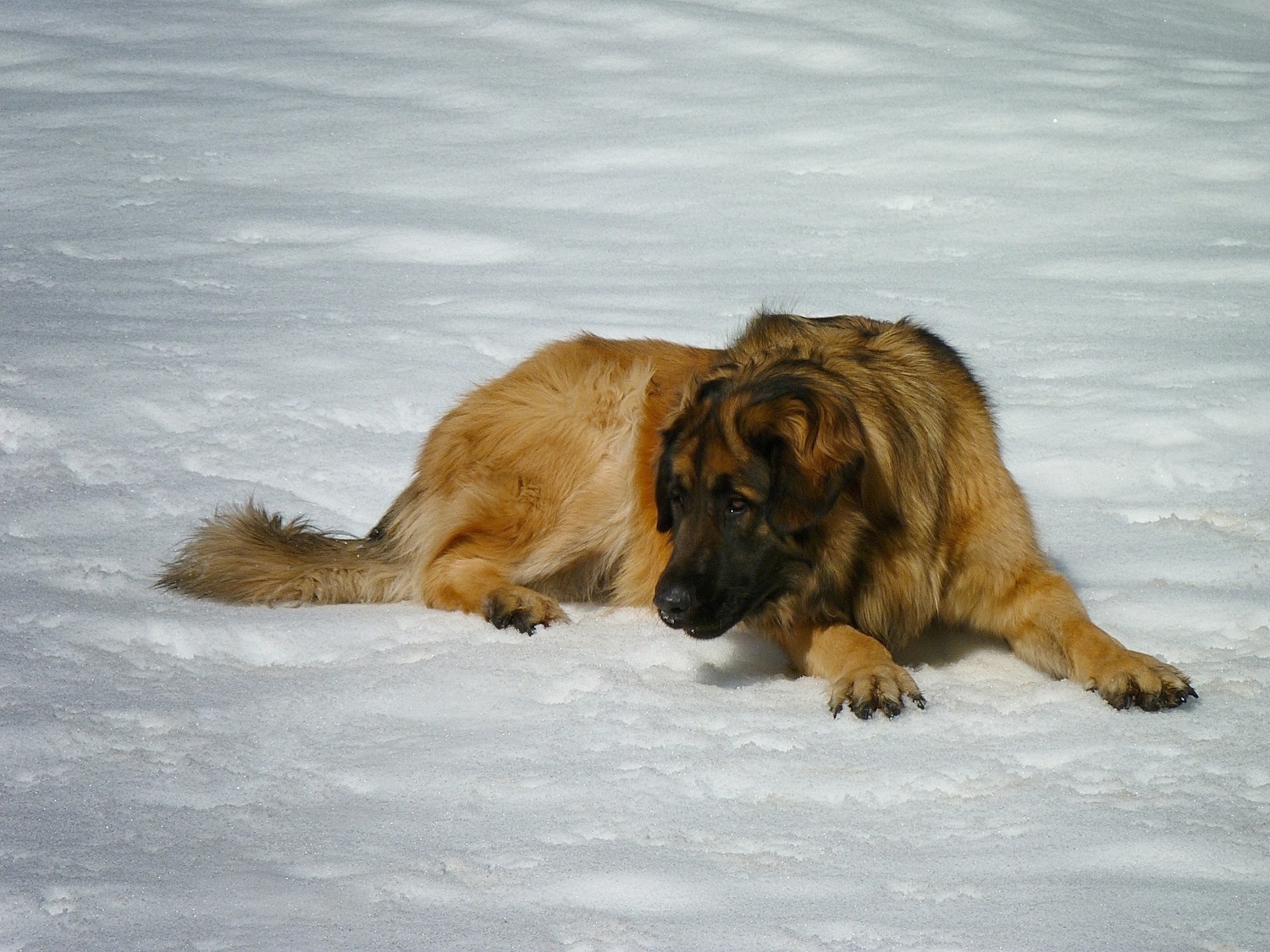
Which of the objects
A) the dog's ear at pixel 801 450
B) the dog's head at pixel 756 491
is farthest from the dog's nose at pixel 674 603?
the dog's ear at pixel 801 450

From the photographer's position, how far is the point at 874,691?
12.0 ft

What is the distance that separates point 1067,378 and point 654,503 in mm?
3089

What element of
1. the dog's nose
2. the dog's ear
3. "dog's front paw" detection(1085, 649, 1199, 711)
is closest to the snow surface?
"dog's front paw" detection(1085, 649, 1199, 711)

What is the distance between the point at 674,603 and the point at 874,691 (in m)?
0.64

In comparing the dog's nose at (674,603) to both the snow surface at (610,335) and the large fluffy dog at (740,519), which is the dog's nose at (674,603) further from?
the snow surface at (610,335)

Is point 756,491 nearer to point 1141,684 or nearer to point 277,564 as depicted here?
point 1141,684

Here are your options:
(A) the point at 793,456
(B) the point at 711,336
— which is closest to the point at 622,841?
(A) the point at 793,456

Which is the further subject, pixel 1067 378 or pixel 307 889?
pixel 1067 378

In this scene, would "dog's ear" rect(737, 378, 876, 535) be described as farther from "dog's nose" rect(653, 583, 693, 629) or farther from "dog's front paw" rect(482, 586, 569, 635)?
"dog's front paw" rect(482, 586, 569, 635)

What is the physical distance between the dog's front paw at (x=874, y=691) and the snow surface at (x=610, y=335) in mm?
118

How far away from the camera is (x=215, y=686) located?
3781mm

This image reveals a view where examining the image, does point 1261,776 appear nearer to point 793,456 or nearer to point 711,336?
point 793,456

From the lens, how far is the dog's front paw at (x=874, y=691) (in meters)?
3.62

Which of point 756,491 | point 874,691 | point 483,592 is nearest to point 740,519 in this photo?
point 756,491
